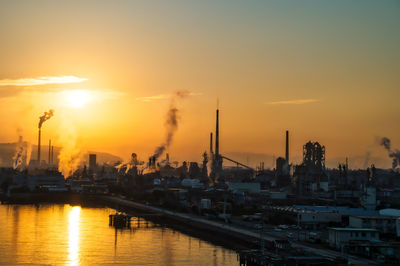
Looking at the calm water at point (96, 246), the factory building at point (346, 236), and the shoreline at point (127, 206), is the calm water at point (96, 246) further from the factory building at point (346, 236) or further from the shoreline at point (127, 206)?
the factory building at point (346, 236)

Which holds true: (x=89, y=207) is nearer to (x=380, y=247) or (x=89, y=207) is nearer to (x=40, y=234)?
(x=40, y=234)

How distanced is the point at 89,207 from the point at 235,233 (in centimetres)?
3172

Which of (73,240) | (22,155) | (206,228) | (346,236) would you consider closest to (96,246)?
(73,240)

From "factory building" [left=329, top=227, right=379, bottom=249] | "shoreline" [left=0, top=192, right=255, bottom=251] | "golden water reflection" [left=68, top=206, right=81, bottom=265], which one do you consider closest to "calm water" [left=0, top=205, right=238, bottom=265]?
"golden water reflection" [left=68, top=206, right=81, bottom=265]

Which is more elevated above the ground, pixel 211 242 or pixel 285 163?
pixel 285 163

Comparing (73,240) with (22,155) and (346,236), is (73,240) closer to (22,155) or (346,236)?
(346,236)

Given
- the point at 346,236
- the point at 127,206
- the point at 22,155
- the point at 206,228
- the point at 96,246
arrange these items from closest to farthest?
1. the point at 346,236
2. the point at 96,246
3. the point at 206,228
4. the point at 127,206
5. the point at 22,155

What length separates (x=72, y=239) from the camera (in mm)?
32594

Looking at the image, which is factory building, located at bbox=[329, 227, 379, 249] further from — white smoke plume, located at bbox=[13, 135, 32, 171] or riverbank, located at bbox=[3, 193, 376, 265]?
white smoke plume, located at bbox=[13, 135, 32, 171]

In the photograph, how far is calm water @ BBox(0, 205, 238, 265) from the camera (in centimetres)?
Answer: 2609

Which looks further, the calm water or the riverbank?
the calm water

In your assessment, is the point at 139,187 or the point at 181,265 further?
the point at 139,187

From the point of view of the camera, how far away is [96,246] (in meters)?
30.4

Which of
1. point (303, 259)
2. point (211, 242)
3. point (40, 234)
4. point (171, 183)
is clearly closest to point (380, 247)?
point (303, 259)
